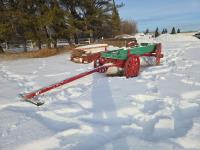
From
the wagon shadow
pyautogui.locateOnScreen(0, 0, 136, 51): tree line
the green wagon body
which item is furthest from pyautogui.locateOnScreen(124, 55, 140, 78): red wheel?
pyautogui.locateOnScreen(0, 0, 136, 51): tree line

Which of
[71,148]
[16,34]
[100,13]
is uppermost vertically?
[100,13]

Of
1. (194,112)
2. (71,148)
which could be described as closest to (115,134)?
(71,148)

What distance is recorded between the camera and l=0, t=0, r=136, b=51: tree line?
67.3 feet

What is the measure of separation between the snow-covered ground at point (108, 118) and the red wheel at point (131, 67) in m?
0.88

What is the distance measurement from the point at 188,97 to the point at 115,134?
219 centimetres

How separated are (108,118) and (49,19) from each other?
17267 mm

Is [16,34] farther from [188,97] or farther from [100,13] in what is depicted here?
[188,97]

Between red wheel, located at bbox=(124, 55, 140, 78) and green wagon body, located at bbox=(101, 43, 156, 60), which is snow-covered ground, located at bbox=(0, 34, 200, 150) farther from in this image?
green wagon body, located at bbox=(101, 43, 156, 60)

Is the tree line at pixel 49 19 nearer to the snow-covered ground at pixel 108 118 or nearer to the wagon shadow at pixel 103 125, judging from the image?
the snow-covered ground at pixel 108 118

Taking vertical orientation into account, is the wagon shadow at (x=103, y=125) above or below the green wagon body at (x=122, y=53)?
below

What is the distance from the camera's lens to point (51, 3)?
22828 mm

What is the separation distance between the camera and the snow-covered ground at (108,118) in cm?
360

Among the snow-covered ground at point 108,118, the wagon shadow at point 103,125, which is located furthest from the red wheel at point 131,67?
the wagon shadow at point 103,125

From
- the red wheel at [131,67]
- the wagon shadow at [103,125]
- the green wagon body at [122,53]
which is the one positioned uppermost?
the green wagon body at [122,53]
